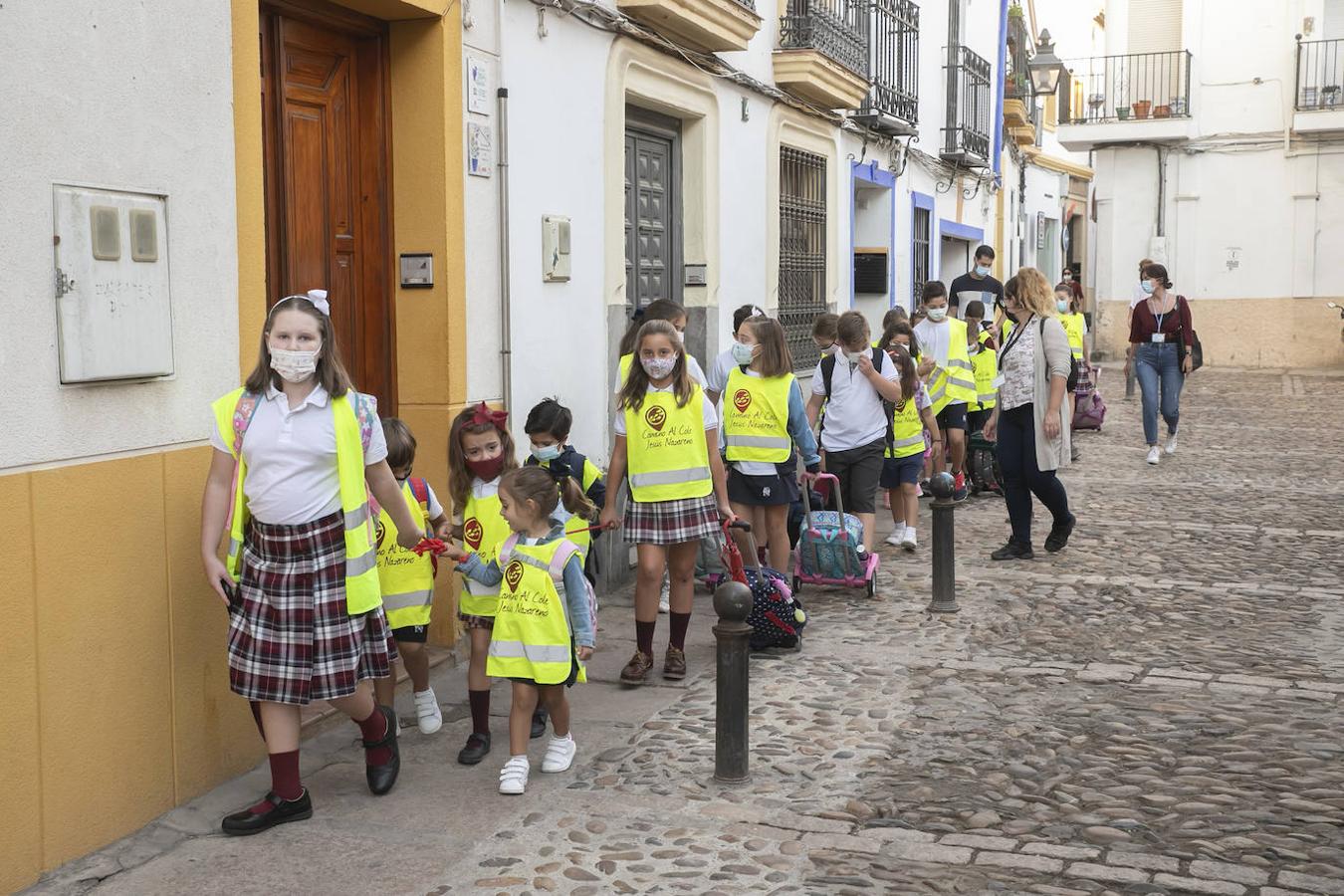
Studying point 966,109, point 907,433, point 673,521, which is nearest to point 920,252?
point 966,109

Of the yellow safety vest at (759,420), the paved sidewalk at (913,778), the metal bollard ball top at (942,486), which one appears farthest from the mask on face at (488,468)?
the metal bollard ball top at (942,486)

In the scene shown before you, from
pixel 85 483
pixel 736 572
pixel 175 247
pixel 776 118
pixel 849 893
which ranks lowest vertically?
pixel 849 893

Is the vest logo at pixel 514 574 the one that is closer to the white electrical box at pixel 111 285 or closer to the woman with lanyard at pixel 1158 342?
the white electrical box at pixel 111 285

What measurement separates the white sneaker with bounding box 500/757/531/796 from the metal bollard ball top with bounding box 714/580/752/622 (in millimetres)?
860

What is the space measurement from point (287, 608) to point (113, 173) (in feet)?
4.74

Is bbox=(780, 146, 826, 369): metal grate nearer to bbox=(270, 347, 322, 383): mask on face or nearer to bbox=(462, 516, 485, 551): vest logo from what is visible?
bbox=(462, 516, 485, 551): vest logo

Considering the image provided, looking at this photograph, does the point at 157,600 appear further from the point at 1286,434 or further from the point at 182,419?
the point at 1286,434

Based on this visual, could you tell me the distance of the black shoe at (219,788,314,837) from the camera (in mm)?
4641

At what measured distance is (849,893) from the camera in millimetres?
4137

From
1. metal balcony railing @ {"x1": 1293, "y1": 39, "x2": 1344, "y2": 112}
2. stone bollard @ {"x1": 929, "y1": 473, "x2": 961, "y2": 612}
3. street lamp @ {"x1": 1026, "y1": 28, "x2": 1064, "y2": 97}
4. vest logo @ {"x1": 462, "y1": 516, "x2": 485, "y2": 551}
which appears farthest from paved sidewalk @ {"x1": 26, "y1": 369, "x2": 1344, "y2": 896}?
metal balcony railing @ {"x1": 1293, "y1": 39, "x2": 1344, "y2": 112}

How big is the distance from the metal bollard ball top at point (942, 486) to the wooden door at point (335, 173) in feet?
9.26

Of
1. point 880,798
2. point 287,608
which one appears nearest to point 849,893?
point 880,798

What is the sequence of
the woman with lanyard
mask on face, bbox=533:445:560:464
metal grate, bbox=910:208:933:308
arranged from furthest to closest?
metal grate, bbox=910:208:933:308 < the woman with lanyard < mask on face, bbox=533:445:560:464

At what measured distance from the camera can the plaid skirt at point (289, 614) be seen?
461cm
